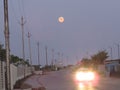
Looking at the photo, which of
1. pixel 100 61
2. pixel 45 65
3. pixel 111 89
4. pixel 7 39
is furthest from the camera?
pixel 45 65

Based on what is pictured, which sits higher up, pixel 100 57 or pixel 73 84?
pixel 73 84

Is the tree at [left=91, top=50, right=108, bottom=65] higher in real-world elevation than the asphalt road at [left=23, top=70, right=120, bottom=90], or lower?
lower

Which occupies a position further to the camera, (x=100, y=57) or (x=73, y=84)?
(x=100, y=57)

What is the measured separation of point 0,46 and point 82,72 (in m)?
26.5

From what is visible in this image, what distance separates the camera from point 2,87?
27.5m

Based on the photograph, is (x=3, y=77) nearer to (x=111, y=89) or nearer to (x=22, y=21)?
(x=111, y=89)

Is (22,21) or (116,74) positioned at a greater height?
(22,21)

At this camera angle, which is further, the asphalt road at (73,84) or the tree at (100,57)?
the tree at (100,57)

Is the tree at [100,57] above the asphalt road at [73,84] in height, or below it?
below

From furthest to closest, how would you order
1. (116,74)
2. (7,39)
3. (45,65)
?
(45,65), (116,74), (7,39)

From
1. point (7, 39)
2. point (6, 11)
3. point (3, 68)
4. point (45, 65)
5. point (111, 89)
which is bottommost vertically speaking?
point (45, 65)

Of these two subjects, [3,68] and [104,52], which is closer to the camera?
[3,68]

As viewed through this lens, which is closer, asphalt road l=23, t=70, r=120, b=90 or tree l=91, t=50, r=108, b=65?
asphalt road l=23, t=70, r=120, b=90

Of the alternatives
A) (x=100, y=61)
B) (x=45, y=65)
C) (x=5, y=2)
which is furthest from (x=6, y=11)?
(x=45, y=65)
